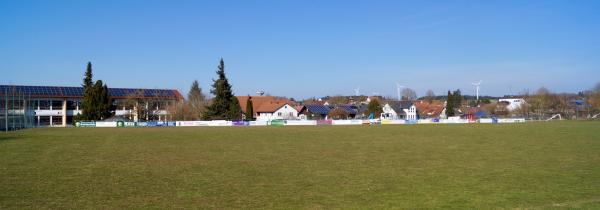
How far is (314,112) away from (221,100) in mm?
39362

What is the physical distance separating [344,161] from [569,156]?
9895 mm

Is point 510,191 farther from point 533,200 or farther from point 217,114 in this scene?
point 217,114

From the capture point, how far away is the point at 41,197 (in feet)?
39.8

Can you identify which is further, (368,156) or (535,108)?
(535,108)

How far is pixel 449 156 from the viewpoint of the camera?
75.3ft

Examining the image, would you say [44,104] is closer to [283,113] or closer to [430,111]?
[283,113]


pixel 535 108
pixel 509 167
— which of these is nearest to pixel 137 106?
pixel 509 167

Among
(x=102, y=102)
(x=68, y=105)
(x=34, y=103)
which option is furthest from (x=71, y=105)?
(x=102, y=102)

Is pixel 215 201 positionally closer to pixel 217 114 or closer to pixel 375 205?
pixel 375 205

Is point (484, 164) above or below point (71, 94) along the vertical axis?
below

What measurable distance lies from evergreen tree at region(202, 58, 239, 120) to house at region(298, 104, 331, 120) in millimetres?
31358

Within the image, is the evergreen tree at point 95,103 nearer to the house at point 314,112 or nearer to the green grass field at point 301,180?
the house at point 314,112

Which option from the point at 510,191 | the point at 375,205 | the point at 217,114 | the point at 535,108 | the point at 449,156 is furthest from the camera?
the point at 535,108

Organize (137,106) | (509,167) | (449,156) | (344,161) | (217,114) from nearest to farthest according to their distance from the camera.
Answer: (509,167) < (344,161) < (449,156) < (217,114) < (137,106)
